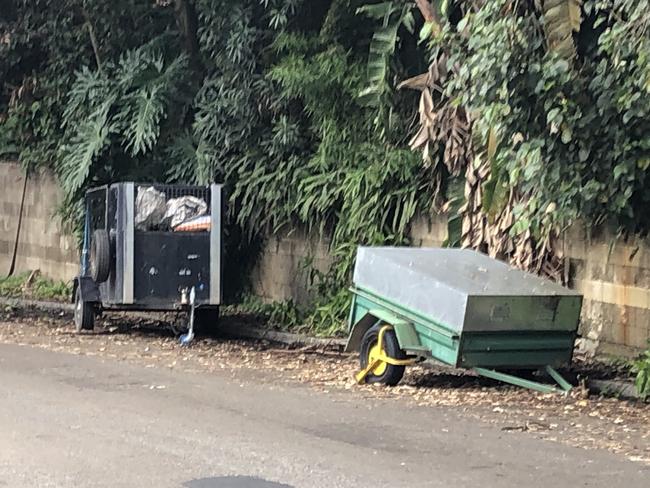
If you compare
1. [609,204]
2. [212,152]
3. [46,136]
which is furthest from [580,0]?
[46,136]

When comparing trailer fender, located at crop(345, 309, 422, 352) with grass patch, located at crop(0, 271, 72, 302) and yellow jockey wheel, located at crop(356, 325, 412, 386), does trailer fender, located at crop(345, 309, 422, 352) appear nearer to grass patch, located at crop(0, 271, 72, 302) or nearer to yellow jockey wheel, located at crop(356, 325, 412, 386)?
yellow jockey wheel, located at crop(356, 325, 412, 386)

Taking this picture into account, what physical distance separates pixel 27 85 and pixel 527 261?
40.3 feet

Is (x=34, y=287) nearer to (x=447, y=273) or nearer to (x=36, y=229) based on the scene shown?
(x=36, y=229)

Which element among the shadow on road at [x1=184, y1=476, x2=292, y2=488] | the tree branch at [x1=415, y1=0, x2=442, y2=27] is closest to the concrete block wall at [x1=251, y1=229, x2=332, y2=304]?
the tree branch at [x1=415, y1=0, x2=442, y2=27]

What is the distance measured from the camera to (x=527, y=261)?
1302 centimetres

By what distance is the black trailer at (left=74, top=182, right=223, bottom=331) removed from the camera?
14977mm

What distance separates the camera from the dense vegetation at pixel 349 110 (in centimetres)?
1070

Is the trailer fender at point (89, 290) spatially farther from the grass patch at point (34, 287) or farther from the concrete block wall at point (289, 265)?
the grass patch at point (34, 287)

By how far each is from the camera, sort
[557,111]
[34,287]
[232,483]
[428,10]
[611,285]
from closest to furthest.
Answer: [232,483] < [557,111] < [611,285] < [428,10] < [34,287]

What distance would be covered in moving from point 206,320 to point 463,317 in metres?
6.05

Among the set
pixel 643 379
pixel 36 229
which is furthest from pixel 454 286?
pixel 36 229

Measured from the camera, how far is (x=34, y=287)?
2152 cm

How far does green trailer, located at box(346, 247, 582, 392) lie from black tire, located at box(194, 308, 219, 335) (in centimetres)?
433

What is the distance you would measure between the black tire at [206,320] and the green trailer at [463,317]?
433 centimetres
